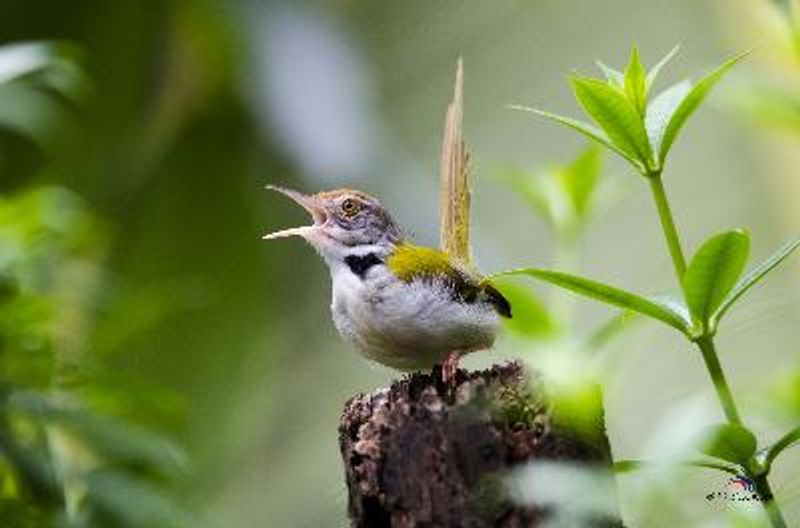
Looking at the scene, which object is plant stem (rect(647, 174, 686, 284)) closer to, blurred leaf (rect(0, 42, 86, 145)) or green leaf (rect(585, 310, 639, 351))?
green leaf (rect(585, 310, 639, 351))

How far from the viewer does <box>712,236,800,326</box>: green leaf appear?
0.89 meters

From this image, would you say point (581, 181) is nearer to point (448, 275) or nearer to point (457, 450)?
point (448, 275)

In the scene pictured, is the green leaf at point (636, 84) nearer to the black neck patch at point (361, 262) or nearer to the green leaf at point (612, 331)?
the green leaf at point (612, 331)

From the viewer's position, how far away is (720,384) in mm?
896

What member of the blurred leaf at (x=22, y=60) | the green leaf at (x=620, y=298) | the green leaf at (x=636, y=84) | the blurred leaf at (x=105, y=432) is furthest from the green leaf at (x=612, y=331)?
the blurred leaf at (x=22, y=60)

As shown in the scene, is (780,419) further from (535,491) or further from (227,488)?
(227,488)

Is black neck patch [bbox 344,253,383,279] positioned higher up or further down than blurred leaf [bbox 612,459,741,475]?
higher up

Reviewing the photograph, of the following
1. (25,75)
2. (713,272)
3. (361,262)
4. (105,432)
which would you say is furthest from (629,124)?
(25,75)

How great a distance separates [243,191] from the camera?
12.4 feet

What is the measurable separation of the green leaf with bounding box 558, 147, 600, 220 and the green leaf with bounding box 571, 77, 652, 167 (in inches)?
19.2

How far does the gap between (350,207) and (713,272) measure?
628 mm

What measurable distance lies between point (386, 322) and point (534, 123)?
2026mm

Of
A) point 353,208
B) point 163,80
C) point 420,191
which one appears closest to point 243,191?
point 163,80

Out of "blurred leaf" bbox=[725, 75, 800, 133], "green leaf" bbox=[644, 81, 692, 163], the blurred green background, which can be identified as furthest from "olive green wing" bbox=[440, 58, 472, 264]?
the blurred green background
